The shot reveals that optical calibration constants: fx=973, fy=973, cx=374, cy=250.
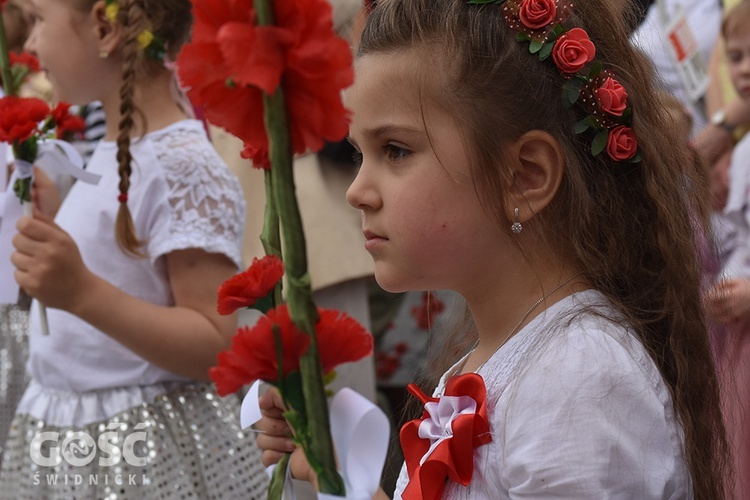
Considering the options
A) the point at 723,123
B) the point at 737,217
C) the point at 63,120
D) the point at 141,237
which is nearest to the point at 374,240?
the point at 141,237

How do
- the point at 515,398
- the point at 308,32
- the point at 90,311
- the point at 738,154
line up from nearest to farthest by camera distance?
the point at 308,32
the point at 515,398
the point at 90,311
the point at 738,154

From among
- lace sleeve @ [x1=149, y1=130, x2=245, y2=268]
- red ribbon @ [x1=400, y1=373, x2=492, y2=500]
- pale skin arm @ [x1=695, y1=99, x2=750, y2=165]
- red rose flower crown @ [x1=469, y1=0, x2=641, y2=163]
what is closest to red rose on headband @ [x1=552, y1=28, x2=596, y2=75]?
red rose flower crown @ [x1=469, y1=0, x2=641, y2=163]

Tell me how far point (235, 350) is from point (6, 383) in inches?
82.5

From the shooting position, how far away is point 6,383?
2.71 m

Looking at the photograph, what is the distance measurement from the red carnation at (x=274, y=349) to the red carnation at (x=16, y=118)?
125cm

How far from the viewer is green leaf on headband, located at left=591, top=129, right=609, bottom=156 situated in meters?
1.30

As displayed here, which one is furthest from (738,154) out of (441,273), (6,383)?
(6,383)

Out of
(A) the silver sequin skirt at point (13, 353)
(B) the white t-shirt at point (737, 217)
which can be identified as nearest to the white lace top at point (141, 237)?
(A) the silver sequin skirt at point (13, 353)

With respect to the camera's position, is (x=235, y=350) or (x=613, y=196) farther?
(x=613, y=196)

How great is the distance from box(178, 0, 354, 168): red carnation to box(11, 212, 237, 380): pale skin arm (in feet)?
3.73

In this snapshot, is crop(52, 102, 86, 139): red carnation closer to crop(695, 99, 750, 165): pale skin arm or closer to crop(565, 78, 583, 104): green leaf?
crop(565, 78, 583, 104): green leaf

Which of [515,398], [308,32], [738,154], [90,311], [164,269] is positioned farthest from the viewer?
[738,154]

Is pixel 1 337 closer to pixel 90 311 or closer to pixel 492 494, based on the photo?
pixel 90 311

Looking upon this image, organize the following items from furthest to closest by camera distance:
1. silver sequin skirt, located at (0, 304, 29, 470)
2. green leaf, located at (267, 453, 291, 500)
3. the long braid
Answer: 1. silver sequin skirt, located at (0, 304, 29, 470)
2. the long braid
3. green leaf, located at (267, 453, 291, 500)
